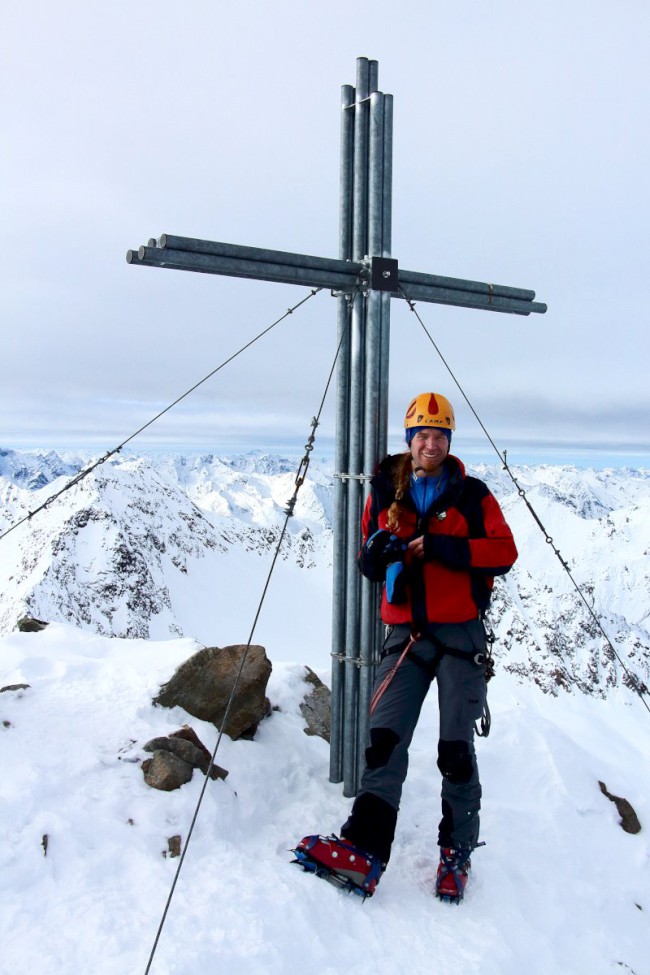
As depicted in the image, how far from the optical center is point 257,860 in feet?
15.0

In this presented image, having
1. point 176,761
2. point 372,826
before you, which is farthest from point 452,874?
point 176,761

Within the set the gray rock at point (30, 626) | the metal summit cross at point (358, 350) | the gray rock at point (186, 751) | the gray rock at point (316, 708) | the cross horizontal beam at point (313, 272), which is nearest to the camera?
the cross horizontal beam at point (313, 272)

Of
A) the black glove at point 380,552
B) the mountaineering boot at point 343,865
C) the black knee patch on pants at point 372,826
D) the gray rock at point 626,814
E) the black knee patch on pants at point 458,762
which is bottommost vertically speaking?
the gray rock at point 626,814

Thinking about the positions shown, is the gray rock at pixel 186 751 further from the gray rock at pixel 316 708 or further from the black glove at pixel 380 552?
the black glove at pixel 380 552

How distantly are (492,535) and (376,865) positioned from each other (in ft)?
8.30

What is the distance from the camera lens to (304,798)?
5590 millimetres

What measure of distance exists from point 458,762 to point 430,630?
0.98m

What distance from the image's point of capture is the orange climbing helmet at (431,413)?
16.5ft

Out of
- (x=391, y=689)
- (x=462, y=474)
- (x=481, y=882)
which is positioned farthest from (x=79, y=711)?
(x=462, y=474)

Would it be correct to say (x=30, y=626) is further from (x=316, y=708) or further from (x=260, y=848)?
(x=260, y=848)

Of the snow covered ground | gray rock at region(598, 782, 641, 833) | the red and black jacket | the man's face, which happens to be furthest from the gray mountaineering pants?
gray rock at region(598, 782, 641, 833)

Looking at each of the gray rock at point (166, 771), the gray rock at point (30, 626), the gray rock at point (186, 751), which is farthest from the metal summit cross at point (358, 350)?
the gray rock at point (30, 626)

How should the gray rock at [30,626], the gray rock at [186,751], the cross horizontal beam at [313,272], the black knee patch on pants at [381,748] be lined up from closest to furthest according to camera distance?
the black knee patch on pants at [381,748] < the cross horizontal beam at [313,272] < the gray rock at [186,751] < the gray rock at [30,626]

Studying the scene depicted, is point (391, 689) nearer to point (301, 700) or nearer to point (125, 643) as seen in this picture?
point (301, 700)
